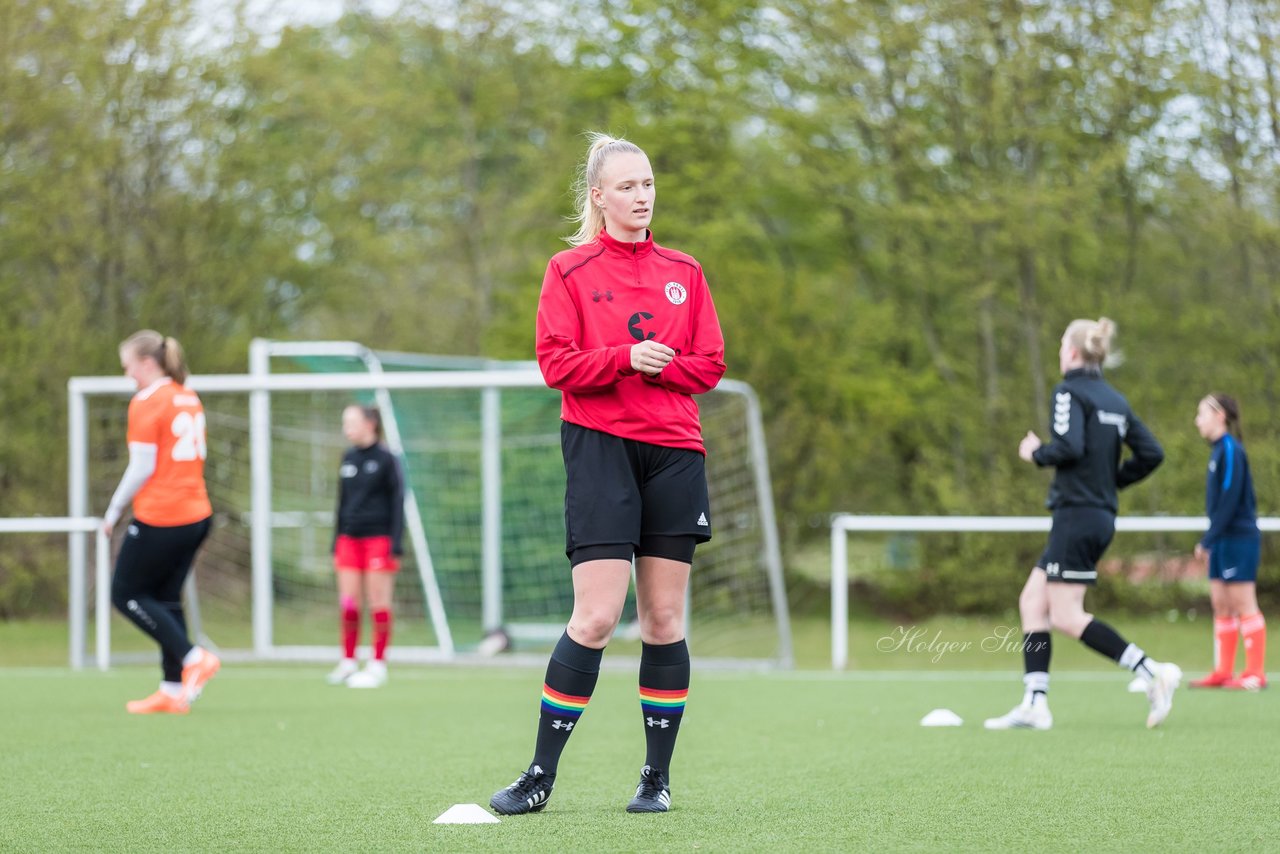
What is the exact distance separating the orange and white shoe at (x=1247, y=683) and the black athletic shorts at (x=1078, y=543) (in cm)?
288

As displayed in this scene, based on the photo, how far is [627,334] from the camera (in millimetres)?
4820

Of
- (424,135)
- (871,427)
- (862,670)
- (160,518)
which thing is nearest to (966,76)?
(871,427)

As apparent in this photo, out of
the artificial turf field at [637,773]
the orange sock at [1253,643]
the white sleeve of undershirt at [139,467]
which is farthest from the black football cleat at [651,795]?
the orange sock at [1253,643]

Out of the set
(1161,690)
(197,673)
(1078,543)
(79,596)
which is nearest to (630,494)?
(1078,543)

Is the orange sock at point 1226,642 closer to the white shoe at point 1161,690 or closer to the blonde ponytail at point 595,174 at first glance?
the white shoe at point 1161,690

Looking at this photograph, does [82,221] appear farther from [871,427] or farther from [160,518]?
[160,518]

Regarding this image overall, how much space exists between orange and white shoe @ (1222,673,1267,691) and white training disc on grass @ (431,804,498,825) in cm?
658

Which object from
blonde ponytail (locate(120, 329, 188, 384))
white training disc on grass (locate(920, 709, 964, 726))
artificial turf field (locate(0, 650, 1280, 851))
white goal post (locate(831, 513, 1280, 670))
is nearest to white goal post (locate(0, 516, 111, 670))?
artificial turf field (locate(0, 650, 1280, 851))

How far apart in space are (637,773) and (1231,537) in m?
5.45

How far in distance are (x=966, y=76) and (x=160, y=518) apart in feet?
36.6

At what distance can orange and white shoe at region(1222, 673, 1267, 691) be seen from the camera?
9938 mm

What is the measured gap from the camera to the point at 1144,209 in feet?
55.8

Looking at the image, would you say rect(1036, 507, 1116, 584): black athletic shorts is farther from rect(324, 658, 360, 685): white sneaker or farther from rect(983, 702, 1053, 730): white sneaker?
rect(324, 658, 360, 685): white sneaker

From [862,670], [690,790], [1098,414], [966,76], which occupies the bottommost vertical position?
[862,670]
